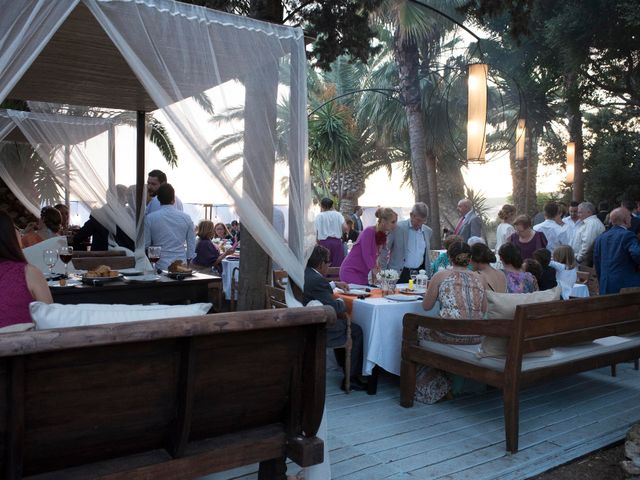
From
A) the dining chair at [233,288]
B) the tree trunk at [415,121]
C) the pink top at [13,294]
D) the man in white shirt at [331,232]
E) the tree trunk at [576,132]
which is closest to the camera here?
the pink top at [13,294]

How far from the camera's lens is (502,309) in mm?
4070

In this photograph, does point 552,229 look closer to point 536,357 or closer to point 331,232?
point 331,232

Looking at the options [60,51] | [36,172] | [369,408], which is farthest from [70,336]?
[36,172]

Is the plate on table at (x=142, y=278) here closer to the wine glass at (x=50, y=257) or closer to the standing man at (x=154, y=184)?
the wine glass at (x=50, y=257)

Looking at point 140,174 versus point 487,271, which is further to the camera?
point 140,174

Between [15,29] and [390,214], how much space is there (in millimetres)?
3921

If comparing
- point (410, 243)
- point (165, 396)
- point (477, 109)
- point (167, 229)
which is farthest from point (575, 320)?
point (167, 229)

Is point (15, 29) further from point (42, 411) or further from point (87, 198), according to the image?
point (87, 198)

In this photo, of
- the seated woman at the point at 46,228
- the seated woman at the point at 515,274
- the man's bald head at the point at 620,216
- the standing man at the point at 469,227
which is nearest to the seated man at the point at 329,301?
the seated woman at the point at 515,274

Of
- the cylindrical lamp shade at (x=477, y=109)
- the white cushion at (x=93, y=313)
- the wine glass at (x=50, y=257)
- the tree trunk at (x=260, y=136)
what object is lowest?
the white cushion at (x=93, y=313)

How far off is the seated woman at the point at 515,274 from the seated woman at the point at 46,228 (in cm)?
466

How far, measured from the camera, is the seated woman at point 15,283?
2721mm

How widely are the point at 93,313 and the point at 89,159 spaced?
4.72 m

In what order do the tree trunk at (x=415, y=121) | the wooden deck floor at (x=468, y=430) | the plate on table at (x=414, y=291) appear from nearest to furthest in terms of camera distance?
the wooden deck floor at (x=468, y=430), the plate on table at (x=414, y=291), the tree trunk at (x=415, y=121)
